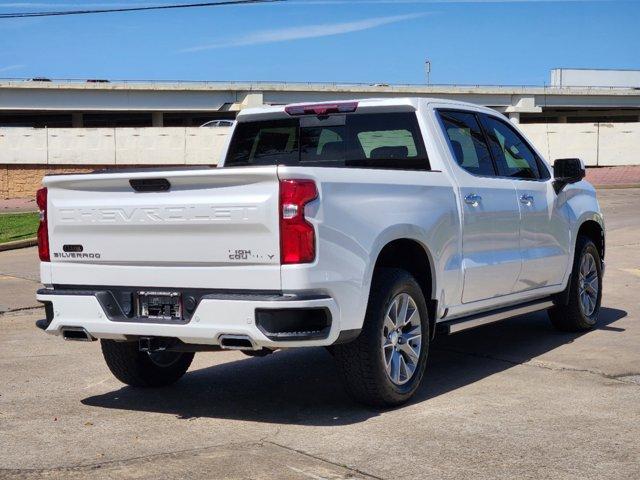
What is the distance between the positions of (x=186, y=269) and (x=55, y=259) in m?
1.04

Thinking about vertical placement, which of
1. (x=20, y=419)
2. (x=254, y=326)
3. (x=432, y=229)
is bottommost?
(x=20, y=419)

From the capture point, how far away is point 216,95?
227 ft

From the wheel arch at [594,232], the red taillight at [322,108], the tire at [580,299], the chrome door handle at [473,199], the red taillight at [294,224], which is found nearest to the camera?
the red taillight at [294,224]

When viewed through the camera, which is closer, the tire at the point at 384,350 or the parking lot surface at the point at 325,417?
the parking lot surface at the point at 325,417

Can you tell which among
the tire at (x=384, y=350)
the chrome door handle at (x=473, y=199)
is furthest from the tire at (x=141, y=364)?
the chrome door handle at (x=473, y=199)

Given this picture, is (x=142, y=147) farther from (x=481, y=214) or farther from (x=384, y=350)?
(x=384, y=350)

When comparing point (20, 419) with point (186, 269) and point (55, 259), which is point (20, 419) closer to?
point (55, 259)

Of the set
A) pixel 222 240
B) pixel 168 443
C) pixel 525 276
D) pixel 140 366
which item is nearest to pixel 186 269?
pixel 222 240

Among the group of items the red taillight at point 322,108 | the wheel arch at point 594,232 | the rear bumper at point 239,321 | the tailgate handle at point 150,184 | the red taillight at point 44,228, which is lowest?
the rear bumper at point 239,321

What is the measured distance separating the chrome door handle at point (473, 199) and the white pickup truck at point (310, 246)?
17 mm

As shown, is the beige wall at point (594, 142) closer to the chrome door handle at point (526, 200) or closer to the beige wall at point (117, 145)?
the beige wall at point (117, 145)

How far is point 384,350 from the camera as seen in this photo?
20.8 feet

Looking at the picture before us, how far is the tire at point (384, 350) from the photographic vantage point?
618cm

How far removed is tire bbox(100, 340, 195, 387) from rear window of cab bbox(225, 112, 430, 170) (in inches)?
67.7
